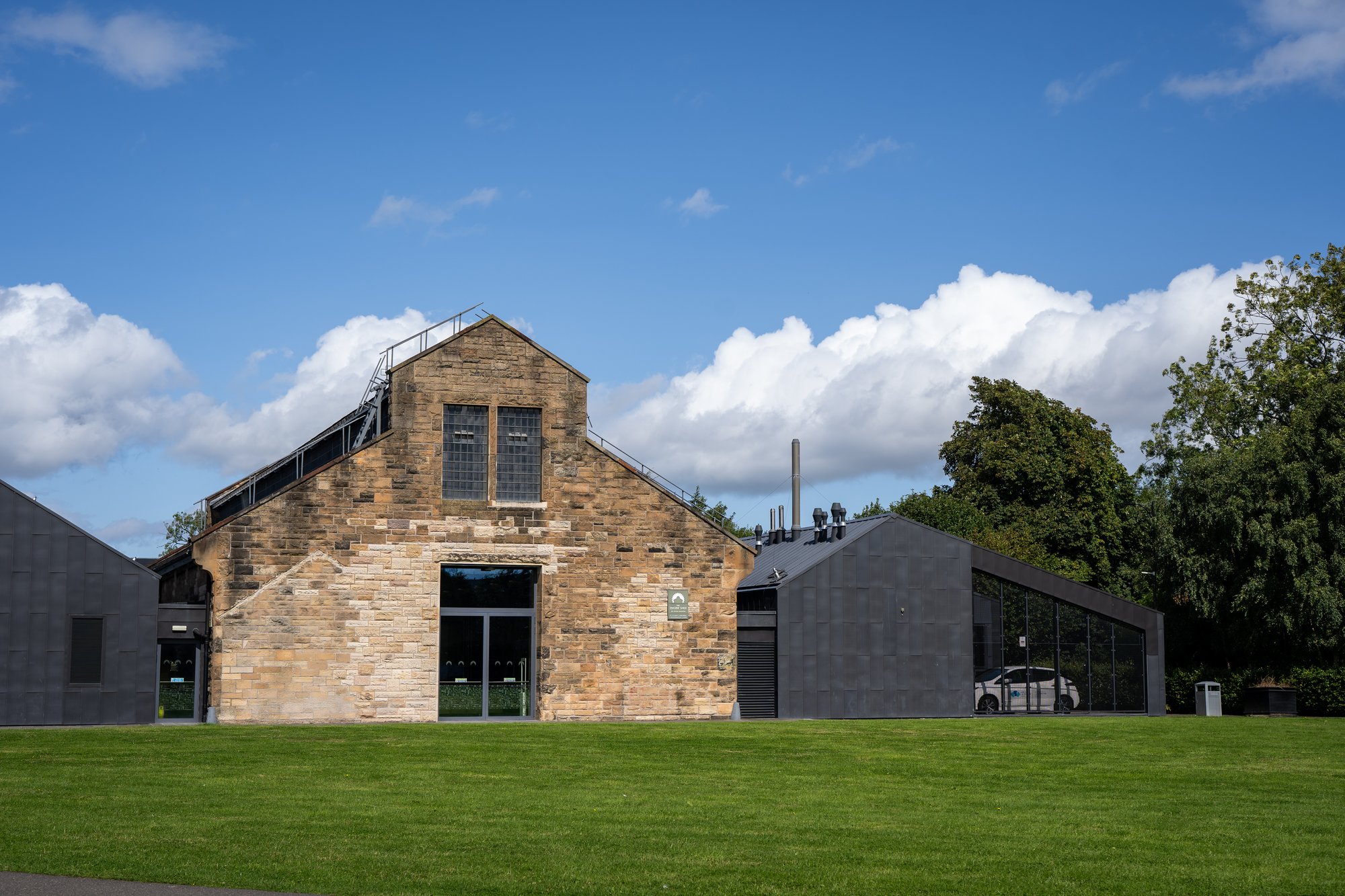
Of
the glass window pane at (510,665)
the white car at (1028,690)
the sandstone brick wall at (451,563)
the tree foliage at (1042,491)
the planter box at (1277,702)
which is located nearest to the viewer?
the sandstone brick wall at (451,563)

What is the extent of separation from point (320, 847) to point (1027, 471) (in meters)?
49.6

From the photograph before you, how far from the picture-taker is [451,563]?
104ft

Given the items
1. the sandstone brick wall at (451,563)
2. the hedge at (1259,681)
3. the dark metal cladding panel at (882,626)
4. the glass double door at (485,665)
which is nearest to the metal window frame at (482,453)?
the sandstone brick wall at (451,563)

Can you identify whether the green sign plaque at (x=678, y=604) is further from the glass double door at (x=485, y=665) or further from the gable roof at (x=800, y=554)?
the glass double door at (x=485, y=665)

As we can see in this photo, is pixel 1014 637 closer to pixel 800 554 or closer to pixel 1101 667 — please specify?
pixel 1101 667

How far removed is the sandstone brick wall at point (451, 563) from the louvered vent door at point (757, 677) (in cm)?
73

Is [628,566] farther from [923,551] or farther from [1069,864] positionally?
[1069,864]

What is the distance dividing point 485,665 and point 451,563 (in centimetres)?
257

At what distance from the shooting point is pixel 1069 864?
11797 mm

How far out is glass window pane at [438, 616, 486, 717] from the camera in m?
31.8

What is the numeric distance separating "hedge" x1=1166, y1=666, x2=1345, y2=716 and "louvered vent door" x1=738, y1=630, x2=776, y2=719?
13229 millimetres

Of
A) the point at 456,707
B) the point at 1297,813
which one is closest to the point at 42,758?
the point at 456,707

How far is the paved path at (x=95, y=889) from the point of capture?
9898 millimetres

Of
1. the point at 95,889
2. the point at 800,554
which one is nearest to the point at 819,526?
the point at 800,554
